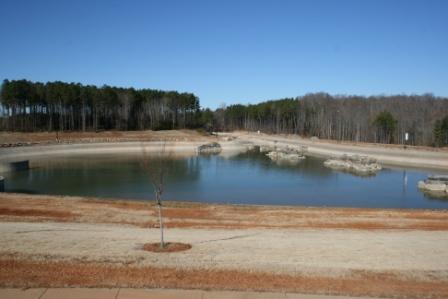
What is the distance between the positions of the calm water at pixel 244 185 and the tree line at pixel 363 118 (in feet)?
183

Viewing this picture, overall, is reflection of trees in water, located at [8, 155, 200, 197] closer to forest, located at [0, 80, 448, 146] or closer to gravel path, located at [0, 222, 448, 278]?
gravel path, located at [0, 222, 448, 278]

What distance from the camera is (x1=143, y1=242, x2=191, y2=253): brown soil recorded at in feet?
41.6

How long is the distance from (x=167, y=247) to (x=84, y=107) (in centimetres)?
11899

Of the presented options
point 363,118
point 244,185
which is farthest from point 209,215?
point 363,118

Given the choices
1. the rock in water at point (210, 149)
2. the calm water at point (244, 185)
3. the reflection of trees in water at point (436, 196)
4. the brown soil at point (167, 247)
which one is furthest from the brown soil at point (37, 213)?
the rock in water at point (210, 149)

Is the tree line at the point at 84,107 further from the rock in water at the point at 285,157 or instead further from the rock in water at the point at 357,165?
the rock in water at the point at 357,165

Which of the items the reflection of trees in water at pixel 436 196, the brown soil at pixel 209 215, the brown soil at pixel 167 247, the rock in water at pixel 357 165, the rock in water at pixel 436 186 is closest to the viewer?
the brown soil at pixel 167 247

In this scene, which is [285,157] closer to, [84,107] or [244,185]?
[244,185]

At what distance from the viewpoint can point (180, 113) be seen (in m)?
161

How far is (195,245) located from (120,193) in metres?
24.1

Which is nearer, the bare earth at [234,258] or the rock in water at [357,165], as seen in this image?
the bare earth at [234,258]

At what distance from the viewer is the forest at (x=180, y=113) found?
376 feet

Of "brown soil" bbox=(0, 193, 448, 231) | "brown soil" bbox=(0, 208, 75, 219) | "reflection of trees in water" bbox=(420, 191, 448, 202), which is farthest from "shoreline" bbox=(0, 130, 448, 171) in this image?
"brown soil" bbox=(0, 208, 75, 219)

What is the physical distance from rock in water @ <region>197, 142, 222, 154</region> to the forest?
38023mm
